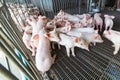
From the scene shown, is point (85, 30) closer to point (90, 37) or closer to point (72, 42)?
point (90, 37)

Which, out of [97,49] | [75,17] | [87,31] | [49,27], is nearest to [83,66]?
[97,49]

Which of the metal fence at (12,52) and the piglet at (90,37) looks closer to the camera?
the metal fence at (12,52)

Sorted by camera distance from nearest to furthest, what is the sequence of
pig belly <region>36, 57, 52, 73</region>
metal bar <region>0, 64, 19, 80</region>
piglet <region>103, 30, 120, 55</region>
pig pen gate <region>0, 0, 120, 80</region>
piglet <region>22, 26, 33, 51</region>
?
metal bar <region>0, 64, 19, 80</region>
pig pen gate <region>0, 0, 120, 80</region>
pig belly <region>36, 57, 52, 73</region>
piglet <region>103, 30, 120, 55</region>
piglet <region>22, 26, 33, 51</region>

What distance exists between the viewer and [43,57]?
1.16 metres

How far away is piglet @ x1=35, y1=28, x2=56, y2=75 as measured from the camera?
1140mm

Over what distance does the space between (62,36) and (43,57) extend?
11.9 inches

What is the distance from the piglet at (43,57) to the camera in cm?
114

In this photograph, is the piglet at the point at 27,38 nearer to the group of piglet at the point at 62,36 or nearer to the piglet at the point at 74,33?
the group of piglet at the point at 62,36

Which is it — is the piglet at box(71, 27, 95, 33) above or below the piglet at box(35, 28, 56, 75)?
above

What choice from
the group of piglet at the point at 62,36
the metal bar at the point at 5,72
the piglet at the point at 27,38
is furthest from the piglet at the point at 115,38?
the metal bar at the point at 5,72

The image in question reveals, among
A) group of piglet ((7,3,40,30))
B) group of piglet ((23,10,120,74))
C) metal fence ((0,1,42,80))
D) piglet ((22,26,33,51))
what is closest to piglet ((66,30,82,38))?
group of piglet ((23,10,120,74))

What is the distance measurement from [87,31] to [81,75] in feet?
1.75

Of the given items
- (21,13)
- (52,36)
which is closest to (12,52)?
(52,36)

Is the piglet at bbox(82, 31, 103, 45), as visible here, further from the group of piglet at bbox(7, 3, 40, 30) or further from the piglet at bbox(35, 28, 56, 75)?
the group of piglet at bbox(7, 3, 40, 30)
